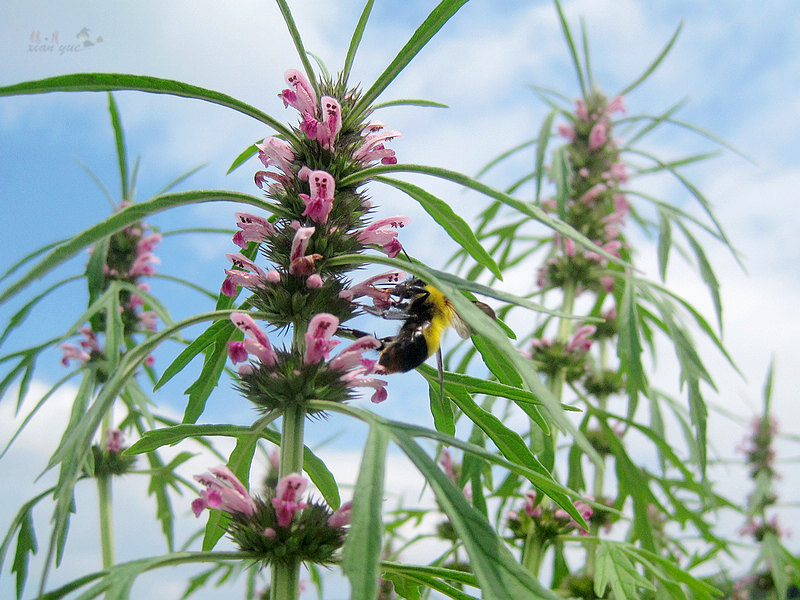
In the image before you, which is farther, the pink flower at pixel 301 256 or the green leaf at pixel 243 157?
the green leaf at pixel 243 157

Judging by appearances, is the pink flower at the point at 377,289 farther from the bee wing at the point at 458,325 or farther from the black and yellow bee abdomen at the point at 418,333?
the bee wing at the point at 458,325

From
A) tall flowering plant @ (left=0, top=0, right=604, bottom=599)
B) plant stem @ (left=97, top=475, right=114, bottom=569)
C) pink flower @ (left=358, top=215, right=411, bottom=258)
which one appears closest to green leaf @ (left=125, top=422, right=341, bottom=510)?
tall flowering plant @ (left=0, top=0, right=604, bottom=599)

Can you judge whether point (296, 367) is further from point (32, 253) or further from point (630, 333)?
point (32, 253)

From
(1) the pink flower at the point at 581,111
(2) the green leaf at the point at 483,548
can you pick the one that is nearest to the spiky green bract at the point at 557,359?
(1) the pink flower at the point at 581,111

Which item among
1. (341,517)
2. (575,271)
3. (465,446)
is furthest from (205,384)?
(575,271)

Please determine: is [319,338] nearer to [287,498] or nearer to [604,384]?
[287,498]

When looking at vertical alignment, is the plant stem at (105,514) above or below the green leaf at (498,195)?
below

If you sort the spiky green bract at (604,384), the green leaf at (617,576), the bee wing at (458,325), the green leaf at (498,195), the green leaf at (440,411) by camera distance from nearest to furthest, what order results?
the green leaf at (498,195) → the green leaf at (440,411) → the green leaf at (617,576) → the bee wing at (458,325) → the spiky green bract at (604,384)
